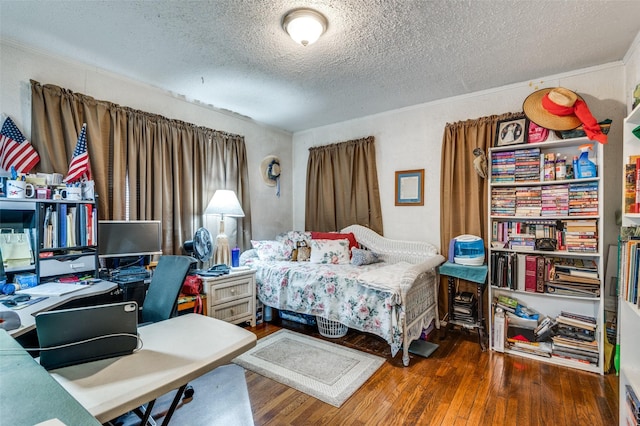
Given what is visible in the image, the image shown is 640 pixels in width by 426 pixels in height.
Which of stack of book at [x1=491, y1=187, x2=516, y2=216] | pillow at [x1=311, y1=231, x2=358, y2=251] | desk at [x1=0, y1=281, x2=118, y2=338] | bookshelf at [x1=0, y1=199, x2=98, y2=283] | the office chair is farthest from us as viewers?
pillow at [x1=311, y1=231, x2=358, y2=251]

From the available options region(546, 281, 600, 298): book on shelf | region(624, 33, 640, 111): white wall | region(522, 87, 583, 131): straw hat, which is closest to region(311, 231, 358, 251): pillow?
region(546, 281, 600, 298): book on shelf

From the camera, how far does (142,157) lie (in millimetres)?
2885

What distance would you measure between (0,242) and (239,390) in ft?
5.90

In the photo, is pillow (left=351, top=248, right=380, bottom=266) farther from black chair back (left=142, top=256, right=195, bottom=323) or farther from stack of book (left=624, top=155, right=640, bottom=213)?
stack of book (left=624, top=155, right=640, bottom=213)

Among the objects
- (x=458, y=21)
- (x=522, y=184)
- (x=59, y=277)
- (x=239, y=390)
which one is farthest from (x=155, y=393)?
(x=522, y=184)

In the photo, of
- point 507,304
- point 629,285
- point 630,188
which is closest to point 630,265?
point 629,285

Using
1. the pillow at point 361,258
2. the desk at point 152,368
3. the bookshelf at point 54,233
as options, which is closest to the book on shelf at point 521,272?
the pillow at point 361,258

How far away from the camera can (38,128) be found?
2.30m

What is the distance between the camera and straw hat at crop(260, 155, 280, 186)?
4266 mm

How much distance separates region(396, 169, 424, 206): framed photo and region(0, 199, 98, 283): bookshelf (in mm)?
3007

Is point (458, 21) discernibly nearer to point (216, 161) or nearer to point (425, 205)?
point (425, 205)

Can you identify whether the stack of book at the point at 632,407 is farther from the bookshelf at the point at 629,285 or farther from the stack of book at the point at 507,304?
the stack of book at the point at 507,304

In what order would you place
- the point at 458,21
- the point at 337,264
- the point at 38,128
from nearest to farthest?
1. the point at 458,21
2. the point at 38,128
3. the point at 337,264

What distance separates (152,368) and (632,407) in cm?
210
